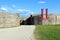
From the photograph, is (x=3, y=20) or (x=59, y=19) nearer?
(x=3, y=20)

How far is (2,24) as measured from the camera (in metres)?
37.3

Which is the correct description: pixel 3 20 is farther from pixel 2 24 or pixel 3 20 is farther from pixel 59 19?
pixel 59 19

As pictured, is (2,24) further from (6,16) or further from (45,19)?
(45,19)

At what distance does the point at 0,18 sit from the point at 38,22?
1237cm

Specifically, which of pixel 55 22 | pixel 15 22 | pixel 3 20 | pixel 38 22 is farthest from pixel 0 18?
pixel 55 22

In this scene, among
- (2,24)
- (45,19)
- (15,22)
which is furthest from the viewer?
(45,19)

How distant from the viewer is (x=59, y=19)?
4712 centimetres

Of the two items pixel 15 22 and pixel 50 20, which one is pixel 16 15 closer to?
pixel 15 22

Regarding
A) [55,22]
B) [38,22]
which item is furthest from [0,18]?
[55,22]

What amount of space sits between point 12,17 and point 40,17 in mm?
9694

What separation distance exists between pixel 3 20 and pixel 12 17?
230cm

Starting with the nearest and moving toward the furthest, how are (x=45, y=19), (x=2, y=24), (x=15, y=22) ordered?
(x=2, y=24) → (x=15, y=22) → (x=45, y=19)

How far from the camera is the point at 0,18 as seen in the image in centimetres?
3734

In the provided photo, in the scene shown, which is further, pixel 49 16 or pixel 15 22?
pixel 49 16
